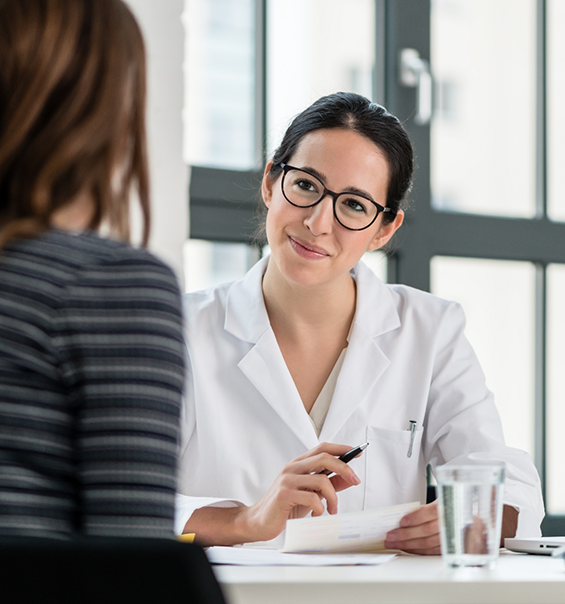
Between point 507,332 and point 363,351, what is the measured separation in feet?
3.60

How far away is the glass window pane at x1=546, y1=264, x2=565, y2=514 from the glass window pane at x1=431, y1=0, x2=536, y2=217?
29 centimetres

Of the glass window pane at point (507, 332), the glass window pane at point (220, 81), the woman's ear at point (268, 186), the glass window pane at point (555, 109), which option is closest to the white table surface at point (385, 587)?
the woman's ear at point (268, 186)

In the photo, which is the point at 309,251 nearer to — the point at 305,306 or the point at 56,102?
the point at 305,306

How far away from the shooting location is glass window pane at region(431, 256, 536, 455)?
2701 mm

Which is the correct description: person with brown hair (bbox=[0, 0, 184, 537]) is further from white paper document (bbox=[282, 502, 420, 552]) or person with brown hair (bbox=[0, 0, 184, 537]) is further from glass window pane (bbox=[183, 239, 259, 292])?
glass window pane (bbox=[183, 239, 259, 292])

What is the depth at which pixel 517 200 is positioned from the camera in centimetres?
278

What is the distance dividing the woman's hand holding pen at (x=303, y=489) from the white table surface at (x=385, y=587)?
0.31 meters

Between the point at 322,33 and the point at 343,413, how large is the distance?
1448 millimetres

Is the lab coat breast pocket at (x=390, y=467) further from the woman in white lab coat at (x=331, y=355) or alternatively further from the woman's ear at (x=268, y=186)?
the woman's ear at (x=268, y=186)

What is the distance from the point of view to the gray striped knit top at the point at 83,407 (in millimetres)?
587

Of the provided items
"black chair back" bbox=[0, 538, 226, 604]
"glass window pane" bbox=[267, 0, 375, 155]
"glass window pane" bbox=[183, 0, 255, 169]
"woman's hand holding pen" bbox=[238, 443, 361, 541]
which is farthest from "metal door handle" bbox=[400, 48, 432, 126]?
"black chair back" bbox=[0, 538, 226, 604]

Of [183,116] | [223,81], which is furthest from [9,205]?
[223,81]

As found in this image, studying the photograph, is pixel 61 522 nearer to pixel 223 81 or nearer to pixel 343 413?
pixel 343 413

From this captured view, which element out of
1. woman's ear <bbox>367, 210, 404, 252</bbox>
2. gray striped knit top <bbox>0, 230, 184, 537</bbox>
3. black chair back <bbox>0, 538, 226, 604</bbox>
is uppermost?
woman's ear <bbox>367, 210, 404, 252</bbox>
